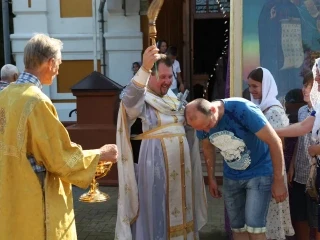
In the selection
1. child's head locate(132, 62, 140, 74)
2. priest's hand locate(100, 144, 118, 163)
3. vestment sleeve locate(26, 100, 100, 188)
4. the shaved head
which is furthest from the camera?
child's head locate(132, 62, 140, 74)

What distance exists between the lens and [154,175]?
12.5 feet

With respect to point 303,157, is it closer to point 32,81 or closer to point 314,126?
point 314,126

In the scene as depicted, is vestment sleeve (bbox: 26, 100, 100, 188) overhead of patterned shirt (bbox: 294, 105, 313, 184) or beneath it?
overhead

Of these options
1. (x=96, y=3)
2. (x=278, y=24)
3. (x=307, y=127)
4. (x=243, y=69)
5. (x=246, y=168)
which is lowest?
(x=246, y=168)

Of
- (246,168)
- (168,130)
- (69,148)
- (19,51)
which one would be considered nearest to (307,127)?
(246,168)

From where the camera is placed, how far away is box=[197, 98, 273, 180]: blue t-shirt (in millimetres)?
3346

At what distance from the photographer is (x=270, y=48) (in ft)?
14.6

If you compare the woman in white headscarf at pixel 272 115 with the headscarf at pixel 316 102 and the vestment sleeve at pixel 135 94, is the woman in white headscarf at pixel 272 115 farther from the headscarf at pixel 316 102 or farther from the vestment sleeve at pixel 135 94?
the vestment sleeve at pixel 135 94

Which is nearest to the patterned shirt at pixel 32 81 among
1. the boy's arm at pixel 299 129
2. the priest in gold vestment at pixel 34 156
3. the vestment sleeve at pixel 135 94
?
the priest in gold vestment at pixel 34 156

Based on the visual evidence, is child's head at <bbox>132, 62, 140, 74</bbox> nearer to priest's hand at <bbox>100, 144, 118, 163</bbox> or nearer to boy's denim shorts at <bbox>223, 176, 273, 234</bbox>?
boy's denim shorts at <bbox>223, 176, 273, 234</bbox>

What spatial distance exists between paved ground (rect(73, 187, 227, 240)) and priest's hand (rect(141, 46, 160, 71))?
84.6 inches

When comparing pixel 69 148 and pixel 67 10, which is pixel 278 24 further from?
pixel 67 10

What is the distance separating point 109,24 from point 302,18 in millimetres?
5130

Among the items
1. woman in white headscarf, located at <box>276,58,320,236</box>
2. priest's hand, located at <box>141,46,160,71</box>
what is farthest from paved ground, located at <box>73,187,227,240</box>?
priest's hand, located at <box>141,46,160,71</box>
